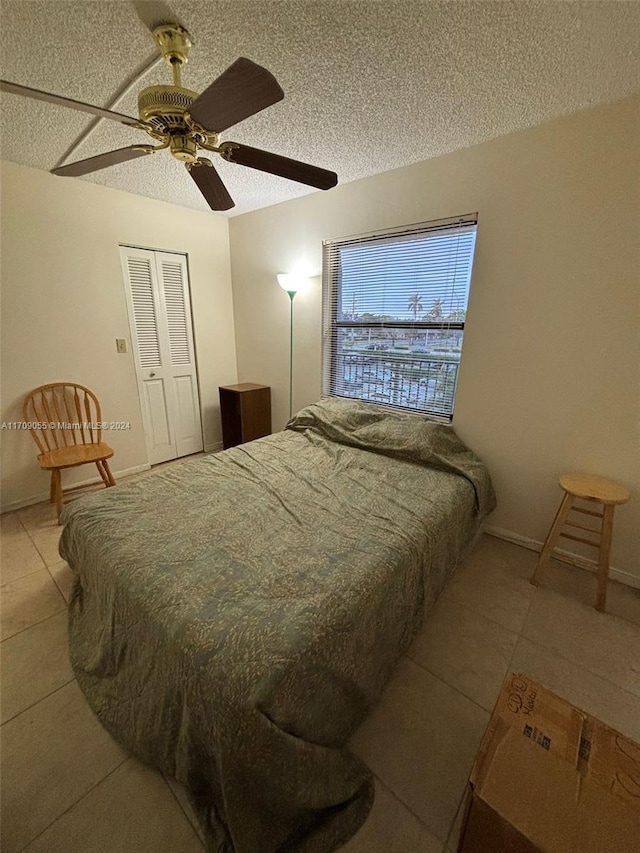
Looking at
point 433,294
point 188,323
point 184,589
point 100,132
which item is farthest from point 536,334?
point 188,323

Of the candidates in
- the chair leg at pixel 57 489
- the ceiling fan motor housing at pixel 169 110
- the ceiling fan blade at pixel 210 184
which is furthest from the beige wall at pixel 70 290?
the ceiling fan motor housing at pixel 169 110

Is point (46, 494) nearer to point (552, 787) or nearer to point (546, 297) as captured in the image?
point (552, 787)

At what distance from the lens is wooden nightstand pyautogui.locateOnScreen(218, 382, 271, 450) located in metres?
3.39

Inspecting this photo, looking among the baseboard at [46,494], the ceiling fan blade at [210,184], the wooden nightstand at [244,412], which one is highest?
the ceiling fan blade at [210,184]

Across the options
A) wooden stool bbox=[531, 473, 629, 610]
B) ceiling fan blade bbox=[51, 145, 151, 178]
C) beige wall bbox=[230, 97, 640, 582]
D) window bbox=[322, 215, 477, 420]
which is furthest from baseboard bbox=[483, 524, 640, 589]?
ceiling fan blade bbox=[51, 145, 151, 178]

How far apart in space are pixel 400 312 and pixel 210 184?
4.94 feet

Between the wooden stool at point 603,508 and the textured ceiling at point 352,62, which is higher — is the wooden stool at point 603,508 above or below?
below

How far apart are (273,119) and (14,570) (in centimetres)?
296

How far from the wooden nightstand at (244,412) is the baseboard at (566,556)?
2304mm

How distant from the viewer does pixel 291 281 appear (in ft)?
9.53

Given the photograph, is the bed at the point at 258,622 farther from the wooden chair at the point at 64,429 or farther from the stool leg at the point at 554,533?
the wooden chair at the point at 64,429

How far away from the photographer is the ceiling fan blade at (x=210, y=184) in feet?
4.81

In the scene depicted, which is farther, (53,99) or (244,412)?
(244,412)

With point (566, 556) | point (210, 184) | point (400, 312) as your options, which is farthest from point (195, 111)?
point (566, 556)
